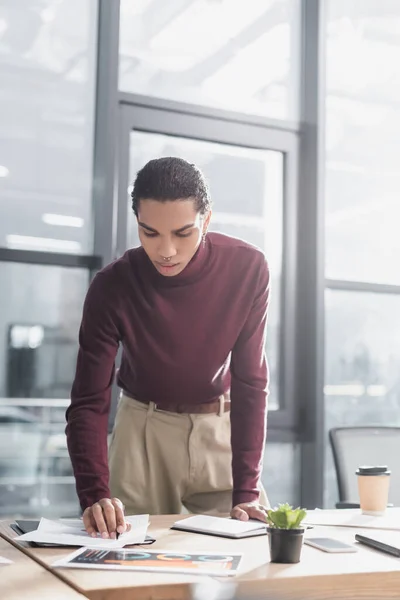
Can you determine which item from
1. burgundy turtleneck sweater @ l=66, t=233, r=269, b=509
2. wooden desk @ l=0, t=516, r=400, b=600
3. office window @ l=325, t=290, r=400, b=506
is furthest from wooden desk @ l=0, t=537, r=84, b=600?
office window @ l=325, t=290, r=400, b=506

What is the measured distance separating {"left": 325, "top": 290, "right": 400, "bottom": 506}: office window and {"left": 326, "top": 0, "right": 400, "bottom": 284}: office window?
129 mm

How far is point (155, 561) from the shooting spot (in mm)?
1356

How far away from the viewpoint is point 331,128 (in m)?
3.94

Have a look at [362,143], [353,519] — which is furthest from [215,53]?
[353,519]

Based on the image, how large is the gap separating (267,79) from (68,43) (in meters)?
0.96

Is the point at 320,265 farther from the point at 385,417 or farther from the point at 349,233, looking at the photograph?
the point at 385,417

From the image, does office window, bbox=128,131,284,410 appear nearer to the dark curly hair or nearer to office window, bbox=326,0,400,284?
office window, bbox=326,0,400,284

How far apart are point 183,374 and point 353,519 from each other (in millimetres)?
522

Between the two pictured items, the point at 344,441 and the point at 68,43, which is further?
the point at 68,43

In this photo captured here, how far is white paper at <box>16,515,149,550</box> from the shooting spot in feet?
4.88

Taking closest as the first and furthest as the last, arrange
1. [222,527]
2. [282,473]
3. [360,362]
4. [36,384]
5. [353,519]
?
1. [222,527]
2. [353,519]
3. [36,384]
4. [282,473]
5. [360,362]

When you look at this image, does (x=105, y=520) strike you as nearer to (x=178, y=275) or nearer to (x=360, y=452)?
(x=178, y=275)

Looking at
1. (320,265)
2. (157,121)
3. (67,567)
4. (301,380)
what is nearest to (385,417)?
(301,380)

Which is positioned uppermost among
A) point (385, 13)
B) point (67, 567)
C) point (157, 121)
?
point (385, 13)
